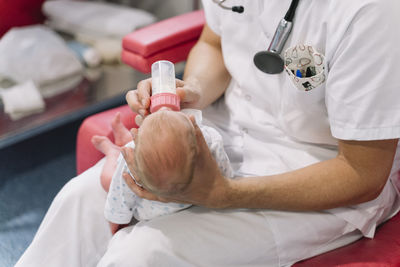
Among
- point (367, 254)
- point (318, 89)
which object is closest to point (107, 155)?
point (318, 89)

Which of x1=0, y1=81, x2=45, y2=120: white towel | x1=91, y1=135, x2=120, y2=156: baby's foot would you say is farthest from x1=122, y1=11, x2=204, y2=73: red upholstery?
x1=0, y1=81, x2=45, y2=120: white towel

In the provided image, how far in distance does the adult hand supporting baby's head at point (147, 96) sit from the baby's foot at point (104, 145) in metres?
0.21

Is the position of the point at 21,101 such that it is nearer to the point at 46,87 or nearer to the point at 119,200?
the point at 46,87

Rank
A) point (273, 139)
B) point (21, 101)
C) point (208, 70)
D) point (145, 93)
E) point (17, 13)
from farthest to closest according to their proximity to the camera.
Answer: point (17, 13)
point (21, 101)
point (208, 70)
point (273, 139)
point (145, 93)

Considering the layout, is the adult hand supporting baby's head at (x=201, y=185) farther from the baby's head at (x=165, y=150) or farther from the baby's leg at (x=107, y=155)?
the baby's leg at (x=107, y=155)

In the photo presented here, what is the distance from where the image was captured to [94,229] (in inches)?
44.3

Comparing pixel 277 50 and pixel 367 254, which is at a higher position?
pixel 277 50

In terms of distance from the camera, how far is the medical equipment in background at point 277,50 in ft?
3.17

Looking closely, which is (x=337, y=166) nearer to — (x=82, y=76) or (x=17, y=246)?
(x=17, y=246)

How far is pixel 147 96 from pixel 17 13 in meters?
1.30

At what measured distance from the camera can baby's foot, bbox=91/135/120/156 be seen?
3.99 feet

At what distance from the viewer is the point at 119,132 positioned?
50.2 inches

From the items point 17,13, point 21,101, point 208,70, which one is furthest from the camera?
point 17,13

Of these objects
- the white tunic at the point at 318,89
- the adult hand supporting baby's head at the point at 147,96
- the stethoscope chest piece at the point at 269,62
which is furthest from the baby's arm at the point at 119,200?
the stethoscope chest piece at the point at 269,62
